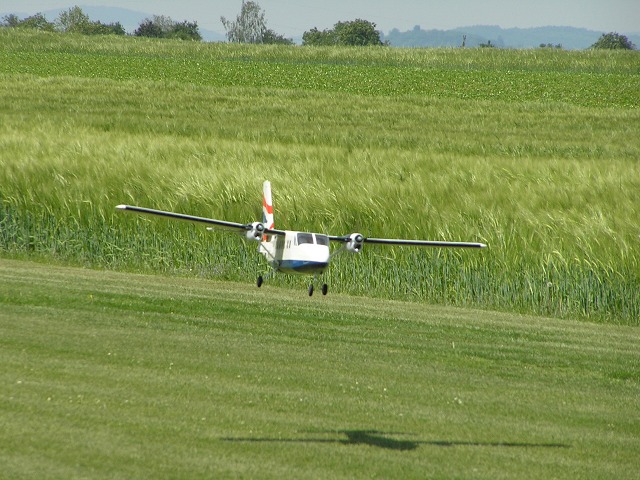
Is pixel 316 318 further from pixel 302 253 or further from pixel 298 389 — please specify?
pixel 302 253

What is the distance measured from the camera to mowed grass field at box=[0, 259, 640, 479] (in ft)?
27.8

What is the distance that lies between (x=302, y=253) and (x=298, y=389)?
16.9 feet

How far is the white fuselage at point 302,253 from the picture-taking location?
5949 mm

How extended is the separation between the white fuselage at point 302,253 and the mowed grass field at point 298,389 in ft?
7.48

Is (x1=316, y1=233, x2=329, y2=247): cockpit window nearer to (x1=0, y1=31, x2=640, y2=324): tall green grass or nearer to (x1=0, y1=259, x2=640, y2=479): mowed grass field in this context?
(x1=0, y1=259, x2=640, y2=479): mowed grass field

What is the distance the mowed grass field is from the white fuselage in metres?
2.28

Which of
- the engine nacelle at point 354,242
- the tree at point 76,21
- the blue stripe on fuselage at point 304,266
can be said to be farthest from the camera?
the tree at point 76,21

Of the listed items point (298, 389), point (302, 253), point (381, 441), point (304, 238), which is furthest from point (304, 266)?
point (298, 389)

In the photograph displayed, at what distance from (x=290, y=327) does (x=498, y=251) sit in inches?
191

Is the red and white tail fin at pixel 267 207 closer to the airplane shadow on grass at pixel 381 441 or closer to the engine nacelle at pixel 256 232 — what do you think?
the engine nacelle at pixel 256 232

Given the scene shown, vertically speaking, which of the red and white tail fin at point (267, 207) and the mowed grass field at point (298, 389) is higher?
the red and white tail fin at point (267, 207)

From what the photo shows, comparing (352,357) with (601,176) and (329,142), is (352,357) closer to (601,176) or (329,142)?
(601,176)

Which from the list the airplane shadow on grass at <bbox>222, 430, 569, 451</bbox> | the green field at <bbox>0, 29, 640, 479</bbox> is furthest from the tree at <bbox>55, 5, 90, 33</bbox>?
the airplane shadow on grass at <bbox>222, 430, 569, 451</bbox>

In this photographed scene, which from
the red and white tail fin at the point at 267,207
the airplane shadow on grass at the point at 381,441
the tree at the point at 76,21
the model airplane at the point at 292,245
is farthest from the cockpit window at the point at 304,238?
the tree at the point at 76,21
